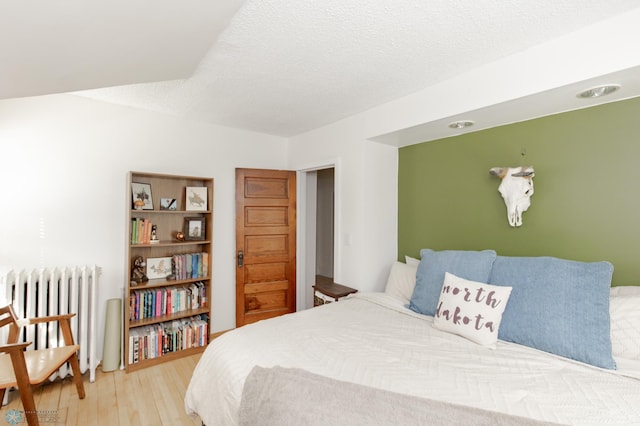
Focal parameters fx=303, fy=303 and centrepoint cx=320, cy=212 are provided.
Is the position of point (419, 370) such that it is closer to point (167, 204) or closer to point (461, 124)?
point (461, 124)

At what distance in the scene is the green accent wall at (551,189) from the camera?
1817mm

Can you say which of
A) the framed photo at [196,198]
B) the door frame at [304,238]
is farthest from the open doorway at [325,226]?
the framed photo at [196,198]

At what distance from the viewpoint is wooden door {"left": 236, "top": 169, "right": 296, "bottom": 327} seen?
340 cm

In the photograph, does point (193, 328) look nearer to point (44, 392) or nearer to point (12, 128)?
point (44, 392)

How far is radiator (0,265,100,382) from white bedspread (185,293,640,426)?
1.41 m

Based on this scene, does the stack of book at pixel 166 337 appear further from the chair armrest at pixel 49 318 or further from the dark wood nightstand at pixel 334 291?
the dark wood nightstand at pixel 334 291

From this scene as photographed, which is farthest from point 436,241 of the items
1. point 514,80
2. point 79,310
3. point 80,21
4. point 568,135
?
point 79,310

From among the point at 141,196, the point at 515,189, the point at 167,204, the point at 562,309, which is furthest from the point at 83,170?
the point at 562,309

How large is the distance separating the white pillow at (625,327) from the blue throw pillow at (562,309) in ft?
0.33

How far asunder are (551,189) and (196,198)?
303 centimetres

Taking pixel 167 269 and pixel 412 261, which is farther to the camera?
pixel 167 269

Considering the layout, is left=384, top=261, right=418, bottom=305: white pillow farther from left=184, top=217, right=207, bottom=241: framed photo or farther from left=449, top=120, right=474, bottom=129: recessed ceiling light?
left=184, top=217, right=207, bottom=241: framed photo

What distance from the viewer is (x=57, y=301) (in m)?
2.38

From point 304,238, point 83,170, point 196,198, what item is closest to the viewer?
point 83,170
